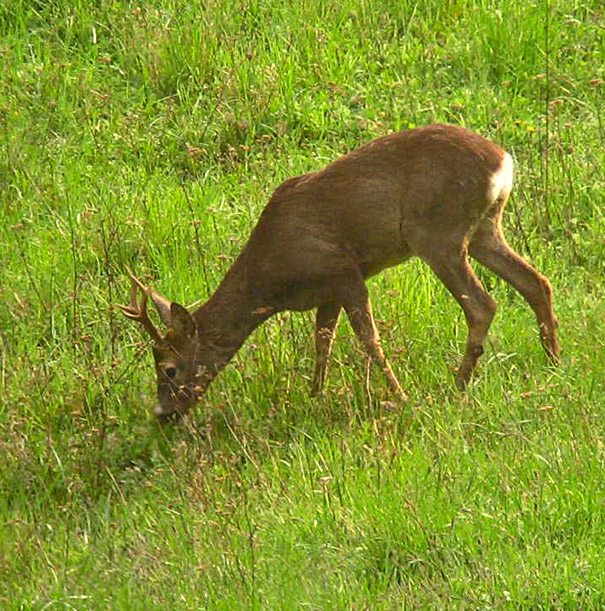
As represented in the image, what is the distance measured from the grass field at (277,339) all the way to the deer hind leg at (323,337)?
0.29ft

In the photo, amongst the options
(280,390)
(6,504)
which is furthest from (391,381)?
(6,504)

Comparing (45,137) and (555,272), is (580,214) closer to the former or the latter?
(555,272)

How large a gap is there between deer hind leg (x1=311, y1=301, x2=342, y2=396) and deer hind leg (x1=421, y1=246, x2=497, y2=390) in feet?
1.90

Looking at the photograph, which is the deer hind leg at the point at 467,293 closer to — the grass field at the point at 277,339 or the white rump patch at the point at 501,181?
the grass field at the point at 277,339

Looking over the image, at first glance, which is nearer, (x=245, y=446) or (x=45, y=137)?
(x=245, y=446)

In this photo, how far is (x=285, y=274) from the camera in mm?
8312

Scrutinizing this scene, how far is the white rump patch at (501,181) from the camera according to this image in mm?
8133

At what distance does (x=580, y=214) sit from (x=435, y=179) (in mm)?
1715

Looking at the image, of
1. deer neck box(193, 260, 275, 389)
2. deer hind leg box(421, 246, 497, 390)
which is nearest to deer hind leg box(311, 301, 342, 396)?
deer neck box(193, 260, 275, 389)

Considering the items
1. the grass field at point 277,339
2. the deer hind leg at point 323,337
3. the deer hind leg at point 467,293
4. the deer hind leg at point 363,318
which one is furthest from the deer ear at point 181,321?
the deer hind leg at point 467,293

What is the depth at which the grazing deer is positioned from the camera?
8.13 metres

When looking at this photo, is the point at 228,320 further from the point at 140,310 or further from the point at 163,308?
the point at 140,310

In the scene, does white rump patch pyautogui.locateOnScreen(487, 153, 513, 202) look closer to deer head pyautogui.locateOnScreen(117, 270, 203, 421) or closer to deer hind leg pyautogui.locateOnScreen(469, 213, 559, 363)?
deer hind leg pyautogui.locateOnScreen(469, 213, 559, 363)

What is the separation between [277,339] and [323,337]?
0.47 metres
